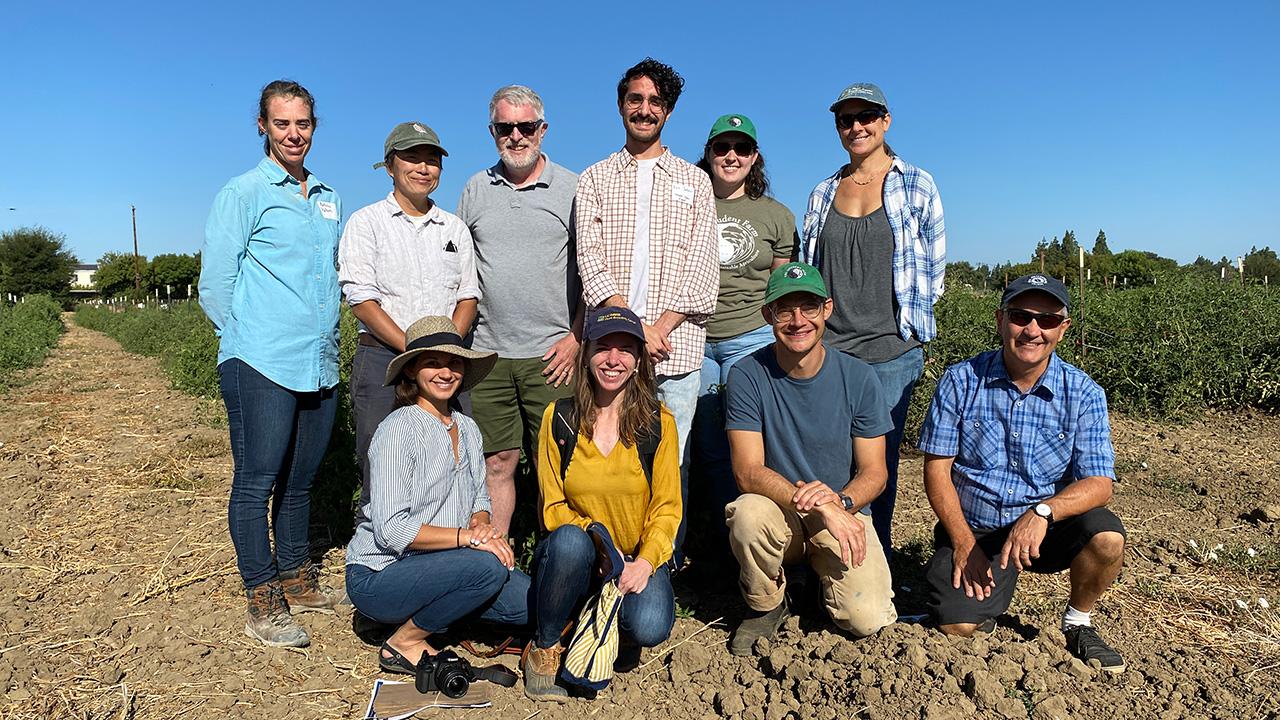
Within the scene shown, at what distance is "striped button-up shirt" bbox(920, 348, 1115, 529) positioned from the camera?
10.2ft

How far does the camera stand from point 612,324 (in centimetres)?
295

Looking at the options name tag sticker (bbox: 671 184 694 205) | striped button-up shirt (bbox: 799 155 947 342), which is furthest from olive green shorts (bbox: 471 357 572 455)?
striped button-up shirt (bbox: 799 155 947 342)

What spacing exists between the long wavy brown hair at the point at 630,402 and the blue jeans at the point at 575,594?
0.39 m

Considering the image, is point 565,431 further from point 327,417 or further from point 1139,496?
point 1139,496

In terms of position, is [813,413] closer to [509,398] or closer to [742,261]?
[742,261]

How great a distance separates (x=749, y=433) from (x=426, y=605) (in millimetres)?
1385

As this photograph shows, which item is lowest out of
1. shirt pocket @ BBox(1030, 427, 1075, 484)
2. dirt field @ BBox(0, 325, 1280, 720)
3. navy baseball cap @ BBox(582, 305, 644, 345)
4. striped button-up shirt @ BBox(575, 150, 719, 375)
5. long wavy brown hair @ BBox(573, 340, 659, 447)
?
dirt field @ BBox(0, 325, 1280, 720)

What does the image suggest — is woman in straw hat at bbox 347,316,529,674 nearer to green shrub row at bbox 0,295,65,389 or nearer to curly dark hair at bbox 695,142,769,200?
curly dark hair at bbox 695,142,769,200

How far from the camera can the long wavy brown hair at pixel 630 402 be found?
3.07 metres

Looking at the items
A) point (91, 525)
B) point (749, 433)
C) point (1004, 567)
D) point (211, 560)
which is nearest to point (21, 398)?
point (91, 525)

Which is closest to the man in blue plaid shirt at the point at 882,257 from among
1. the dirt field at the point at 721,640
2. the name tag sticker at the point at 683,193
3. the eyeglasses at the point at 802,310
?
the eyeglasses at the point at 802,310

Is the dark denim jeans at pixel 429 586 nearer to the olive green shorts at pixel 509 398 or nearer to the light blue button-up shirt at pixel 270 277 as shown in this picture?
the olive green shorts at pixel 509 398

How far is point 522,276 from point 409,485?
3.49ft

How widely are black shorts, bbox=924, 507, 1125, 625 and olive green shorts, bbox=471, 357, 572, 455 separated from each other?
1674 mm
